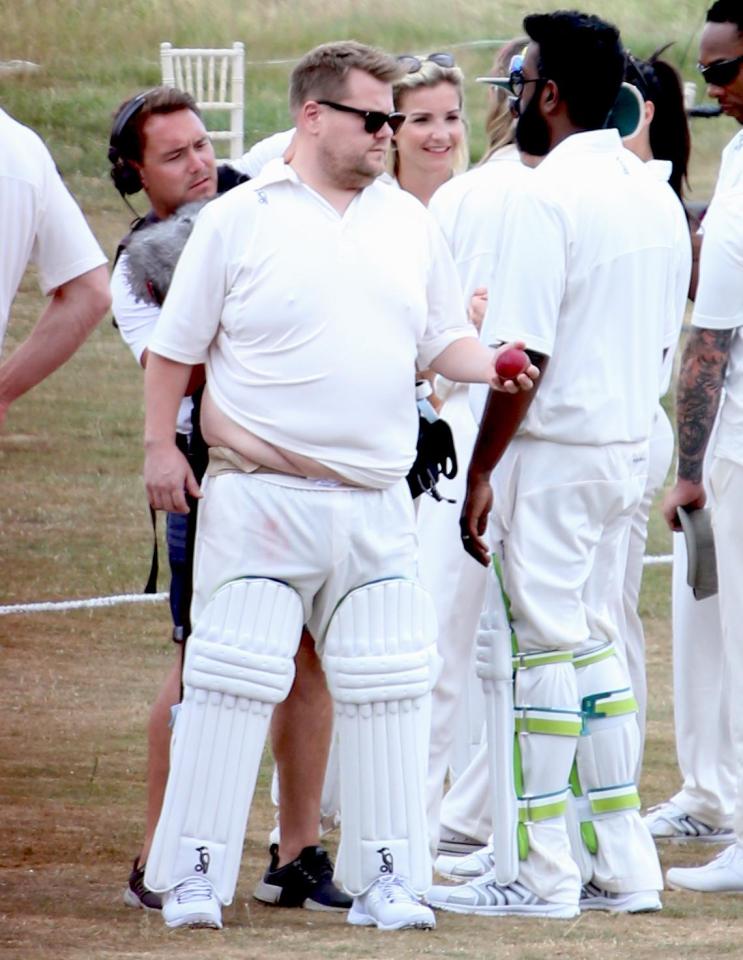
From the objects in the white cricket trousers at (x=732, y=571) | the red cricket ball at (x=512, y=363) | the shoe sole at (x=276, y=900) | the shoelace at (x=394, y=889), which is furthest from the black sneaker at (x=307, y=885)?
the red cricket ball at (x=512, y=363)

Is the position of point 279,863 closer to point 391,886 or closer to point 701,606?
point 391,886

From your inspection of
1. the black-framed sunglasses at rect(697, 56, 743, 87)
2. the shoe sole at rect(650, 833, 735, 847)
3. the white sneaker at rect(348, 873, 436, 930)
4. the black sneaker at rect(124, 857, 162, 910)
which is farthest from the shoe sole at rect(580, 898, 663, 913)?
the black-framed sunglasses at rect(697, 56, 743, 87)

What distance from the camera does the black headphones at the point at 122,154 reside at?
15.9 feet

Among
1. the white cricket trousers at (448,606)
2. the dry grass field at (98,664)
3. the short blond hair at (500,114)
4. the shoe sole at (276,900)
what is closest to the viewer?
the dry grass field at (98,664)

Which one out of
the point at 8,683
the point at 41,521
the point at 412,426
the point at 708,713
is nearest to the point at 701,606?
the point at 708,713

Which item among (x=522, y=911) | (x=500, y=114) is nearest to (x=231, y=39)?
(x=500, y=114)

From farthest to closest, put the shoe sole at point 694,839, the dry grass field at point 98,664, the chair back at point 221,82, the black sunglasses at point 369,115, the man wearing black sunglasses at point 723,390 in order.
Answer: the chair back at point 221,82 < the shoe sole at point 694,839 < the man wearing black sunglasses at point 723,390 < the black sunglasses at point 369,115 < the dry grass field at point 98,664

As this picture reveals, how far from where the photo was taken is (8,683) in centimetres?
734

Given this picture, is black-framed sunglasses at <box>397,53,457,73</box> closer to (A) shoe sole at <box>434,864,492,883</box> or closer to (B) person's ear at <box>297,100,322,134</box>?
(B) person's ear at <box>297,100,322,134</box>

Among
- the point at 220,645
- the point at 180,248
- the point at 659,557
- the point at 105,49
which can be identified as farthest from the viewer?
the point at 105,49

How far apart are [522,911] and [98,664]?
11.5 ft

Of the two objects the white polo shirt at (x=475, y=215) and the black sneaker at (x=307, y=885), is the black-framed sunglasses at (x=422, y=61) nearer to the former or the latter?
the white polo shirt at (x=475, y=215)

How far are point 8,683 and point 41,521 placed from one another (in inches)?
137

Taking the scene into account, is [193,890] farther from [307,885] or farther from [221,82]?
[221,82]
